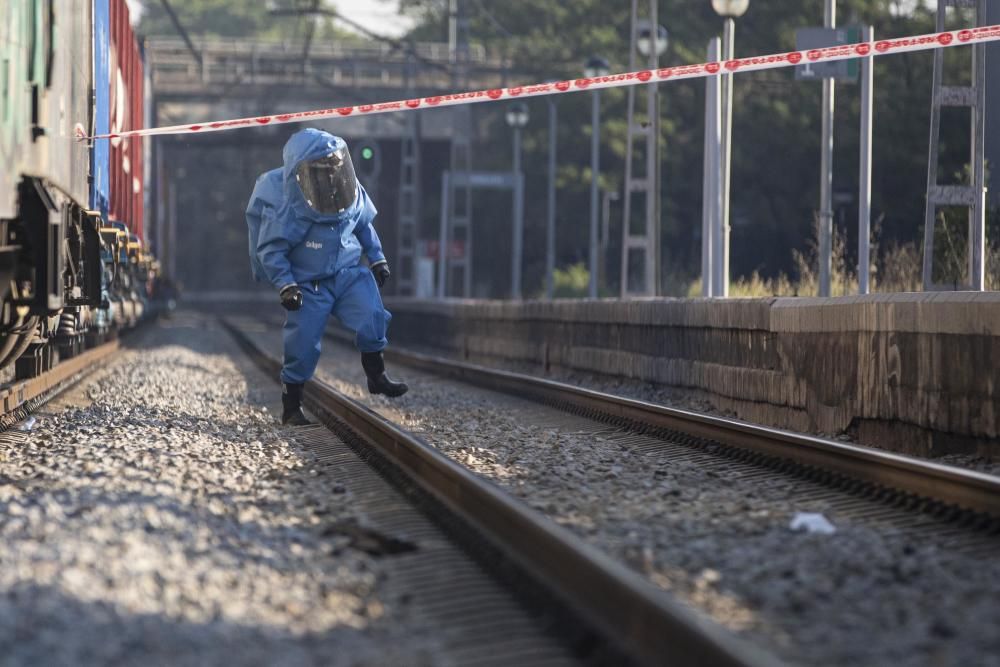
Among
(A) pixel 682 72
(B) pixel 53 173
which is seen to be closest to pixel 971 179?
(A) pixel 682 72

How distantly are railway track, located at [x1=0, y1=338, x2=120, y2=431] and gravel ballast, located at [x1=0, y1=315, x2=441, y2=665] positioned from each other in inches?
54.9

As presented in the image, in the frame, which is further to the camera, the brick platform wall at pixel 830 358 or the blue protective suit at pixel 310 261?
the blue protective suit at pixel 310 261

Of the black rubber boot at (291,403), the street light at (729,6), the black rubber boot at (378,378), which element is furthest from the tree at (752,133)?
the black rubber boot at (291,403)

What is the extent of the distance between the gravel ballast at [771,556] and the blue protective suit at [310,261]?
212 centimetres

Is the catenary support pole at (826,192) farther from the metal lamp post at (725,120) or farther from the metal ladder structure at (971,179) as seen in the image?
the metal ladder structure at (971,179)

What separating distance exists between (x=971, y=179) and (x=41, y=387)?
29.0 ft

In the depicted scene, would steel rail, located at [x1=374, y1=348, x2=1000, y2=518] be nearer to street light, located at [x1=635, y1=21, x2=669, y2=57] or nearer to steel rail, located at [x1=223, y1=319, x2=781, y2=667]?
steel rail, located at [x1=223, y1=319, x2=781, y2=667]

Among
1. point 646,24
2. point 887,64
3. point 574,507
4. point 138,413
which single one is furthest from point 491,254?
point 574,507

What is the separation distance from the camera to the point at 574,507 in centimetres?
639

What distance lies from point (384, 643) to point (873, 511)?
2819mm

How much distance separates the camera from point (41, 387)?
12992 mm

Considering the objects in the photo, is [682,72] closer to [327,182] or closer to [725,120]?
[327,182]

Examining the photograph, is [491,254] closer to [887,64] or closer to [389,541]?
[887,64]

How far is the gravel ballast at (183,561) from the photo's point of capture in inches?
157
